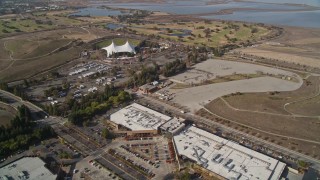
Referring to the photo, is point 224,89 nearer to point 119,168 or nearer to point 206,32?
point 119,168

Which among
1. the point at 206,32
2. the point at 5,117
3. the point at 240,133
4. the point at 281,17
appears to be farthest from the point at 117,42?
the point at 281,17

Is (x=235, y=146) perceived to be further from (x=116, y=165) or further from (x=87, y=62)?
(x=87, y=62)

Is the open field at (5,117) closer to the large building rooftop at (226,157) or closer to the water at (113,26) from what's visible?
the large building rooftop at (226,157)

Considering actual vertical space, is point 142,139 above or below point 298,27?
below

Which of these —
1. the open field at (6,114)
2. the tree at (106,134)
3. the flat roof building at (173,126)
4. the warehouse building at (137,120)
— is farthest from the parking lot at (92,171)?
the open field at (6,114)

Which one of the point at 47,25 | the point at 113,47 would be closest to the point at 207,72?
the point at 113,47

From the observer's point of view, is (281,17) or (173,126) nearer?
(173,126)
